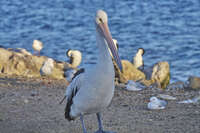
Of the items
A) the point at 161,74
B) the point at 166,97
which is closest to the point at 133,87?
the point at 166,97

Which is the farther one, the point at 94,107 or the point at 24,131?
the point at 24,131

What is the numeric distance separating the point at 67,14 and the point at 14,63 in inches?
475

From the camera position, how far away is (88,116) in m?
7.15

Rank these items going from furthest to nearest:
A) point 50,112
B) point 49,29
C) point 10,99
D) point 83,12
→ point 83,12 → point 49,29 → point 10,99 → point 50,112

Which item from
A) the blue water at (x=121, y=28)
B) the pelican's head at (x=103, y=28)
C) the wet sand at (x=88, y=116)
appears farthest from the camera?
the blue water at (x=121, y=28)

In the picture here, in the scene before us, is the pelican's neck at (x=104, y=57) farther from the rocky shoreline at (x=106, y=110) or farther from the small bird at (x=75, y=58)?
the small bird at (x=75, y=58)

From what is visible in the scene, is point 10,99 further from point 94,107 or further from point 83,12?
point 83,12

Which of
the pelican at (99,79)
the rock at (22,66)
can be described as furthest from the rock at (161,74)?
the pelican at (99,79)

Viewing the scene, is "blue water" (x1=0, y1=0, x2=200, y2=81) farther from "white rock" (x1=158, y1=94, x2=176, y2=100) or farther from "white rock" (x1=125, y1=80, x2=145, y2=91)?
"white rock" (x1=158, y1=94, x2=176, y2=100)

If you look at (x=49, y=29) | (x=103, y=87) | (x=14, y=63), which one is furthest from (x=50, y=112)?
(x=49, y=29)

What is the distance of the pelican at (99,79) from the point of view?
5238 millimetres

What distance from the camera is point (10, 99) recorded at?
7.89 metres

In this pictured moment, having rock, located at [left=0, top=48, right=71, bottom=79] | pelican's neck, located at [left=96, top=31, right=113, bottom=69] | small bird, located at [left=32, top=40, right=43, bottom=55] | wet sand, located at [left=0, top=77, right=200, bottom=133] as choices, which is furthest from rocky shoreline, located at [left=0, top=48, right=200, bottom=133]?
small bird, located at [left=32, top=40, right=43, bottom=55]

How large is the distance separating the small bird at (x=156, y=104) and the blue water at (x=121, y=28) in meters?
6.12
